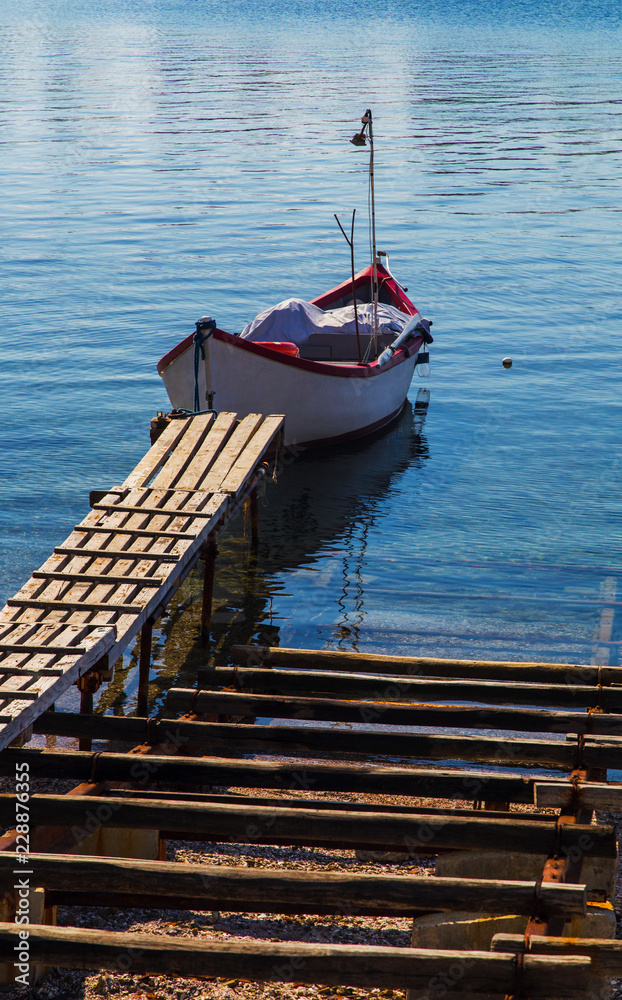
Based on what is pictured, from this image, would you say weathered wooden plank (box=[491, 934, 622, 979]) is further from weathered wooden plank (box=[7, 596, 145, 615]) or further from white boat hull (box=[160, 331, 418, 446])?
white boat hull (box=[160, 331, 418, 446])

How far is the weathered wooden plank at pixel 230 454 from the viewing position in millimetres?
11547

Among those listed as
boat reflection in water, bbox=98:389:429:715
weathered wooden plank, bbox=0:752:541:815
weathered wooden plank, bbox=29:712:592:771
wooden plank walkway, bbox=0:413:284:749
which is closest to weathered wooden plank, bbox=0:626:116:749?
wooden plank walkway, bbox=0:413:284:749

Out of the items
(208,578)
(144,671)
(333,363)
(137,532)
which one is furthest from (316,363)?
(144,671)

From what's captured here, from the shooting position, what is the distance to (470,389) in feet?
75.9

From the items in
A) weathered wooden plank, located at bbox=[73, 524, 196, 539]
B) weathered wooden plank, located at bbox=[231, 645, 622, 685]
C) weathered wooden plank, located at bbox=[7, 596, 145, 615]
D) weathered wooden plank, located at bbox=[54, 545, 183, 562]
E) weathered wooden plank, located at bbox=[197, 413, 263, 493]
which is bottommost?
weathered wooden plank, located at bbox=[231, 645, 622, 685]

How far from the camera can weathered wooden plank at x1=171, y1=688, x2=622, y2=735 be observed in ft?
25.2

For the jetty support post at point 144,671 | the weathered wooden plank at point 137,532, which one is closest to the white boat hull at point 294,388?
the weathered wooden plank at point 137,532

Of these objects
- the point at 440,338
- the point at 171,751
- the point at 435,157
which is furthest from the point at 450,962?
the point at 435,157

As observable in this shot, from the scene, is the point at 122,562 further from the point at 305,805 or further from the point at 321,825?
the point at 321,825

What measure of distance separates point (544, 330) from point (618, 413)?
6.46 m

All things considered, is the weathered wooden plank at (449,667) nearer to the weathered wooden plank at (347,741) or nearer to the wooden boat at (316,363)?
the weathered wooden plank at (347,741)

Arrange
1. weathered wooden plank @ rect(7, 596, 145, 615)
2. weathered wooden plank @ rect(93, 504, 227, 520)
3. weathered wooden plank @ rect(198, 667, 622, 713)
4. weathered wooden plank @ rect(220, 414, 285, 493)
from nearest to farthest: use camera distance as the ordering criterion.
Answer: weathered wooden plank @ rect(198, 667, 622, 713)
weathered wooden plank @ rect(7, 596, 145, 615)
weathered wooden plank @ rect(93, 504, 227, 520)
weathered wooden plank @ rect(220, 414, 285, 493)

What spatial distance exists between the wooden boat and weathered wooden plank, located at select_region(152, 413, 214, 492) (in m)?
1.43

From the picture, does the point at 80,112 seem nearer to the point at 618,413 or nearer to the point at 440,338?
the point at 440,338
